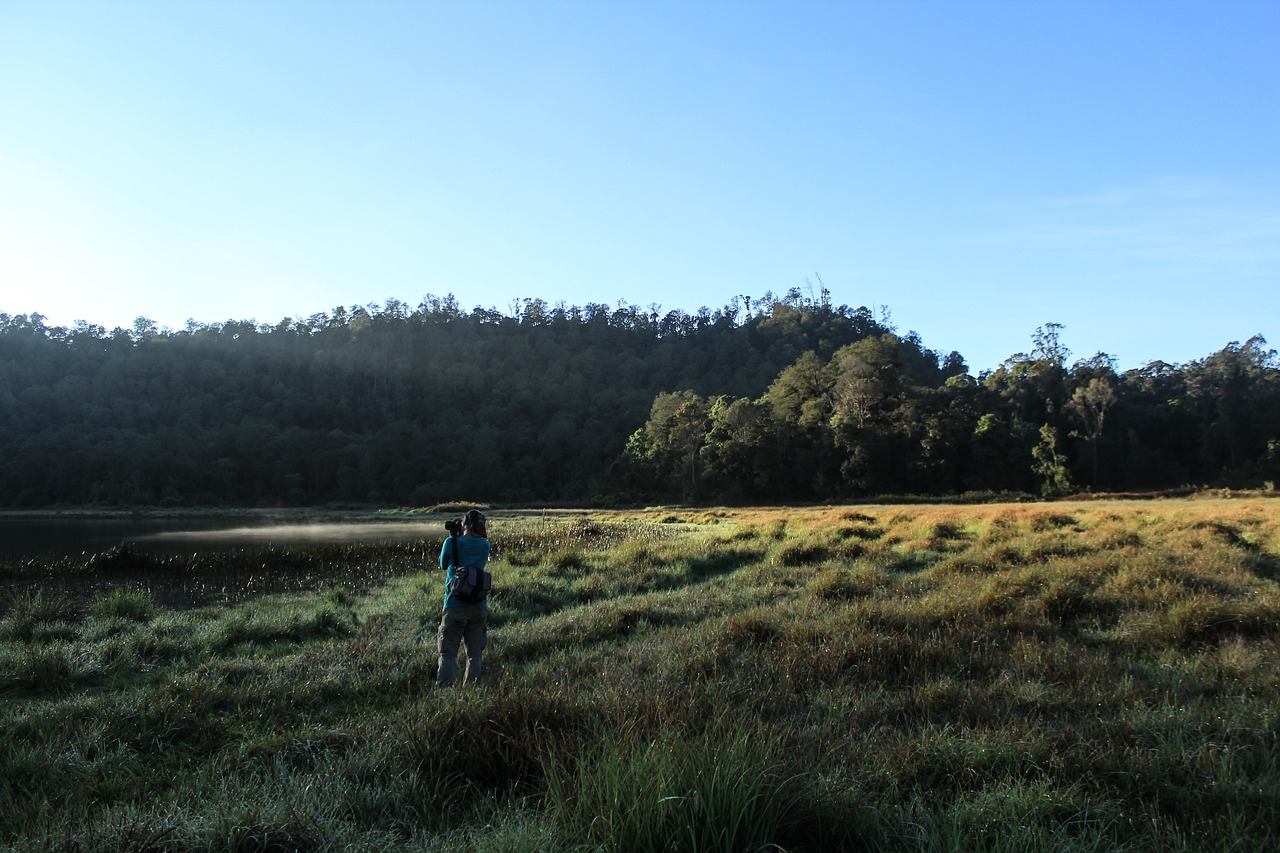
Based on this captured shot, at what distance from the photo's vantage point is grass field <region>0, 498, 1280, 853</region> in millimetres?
2902

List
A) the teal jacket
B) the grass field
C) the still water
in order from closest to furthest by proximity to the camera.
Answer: the grass field < the teal jacket < the still water

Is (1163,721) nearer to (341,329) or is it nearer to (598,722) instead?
(598,722)

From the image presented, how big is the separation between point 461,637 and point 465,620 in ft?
0.85

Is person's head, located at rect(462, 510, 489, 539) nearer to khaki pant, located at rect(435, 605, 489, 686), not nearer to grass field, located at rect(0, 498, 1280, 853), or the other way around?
khaki pant, located at rect(435, 605, 489, 686)

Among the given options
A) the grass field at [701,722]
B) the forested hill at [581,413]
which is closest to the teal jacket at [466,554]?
the grass field at [701,722]

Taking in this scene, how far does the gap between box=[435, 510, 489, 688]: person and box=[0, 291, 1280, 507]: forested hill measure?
52646 mm

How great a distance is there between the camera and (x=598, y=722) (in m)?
3.89

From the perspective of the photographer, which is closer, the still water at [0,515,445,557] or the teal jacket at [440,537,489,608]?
the teal jacket at [440,537,489,608]

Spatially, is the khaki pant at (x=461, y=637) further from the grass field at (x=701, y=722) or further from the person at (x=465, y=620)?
the grass field at (x=701, y=722)

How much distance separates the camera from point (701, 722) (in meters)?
4.10

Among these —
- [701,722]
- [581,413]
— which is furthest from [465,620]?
[581,413]

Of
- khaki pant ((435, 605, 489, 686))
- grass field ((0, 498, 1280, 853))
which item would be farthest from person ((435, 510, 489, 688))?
grass field ((0, 498, 1280, 853))

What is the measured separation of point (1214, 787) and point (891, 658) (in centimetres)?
260

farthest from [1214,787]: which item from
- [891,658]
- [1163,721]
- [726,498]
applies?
[726,498]
